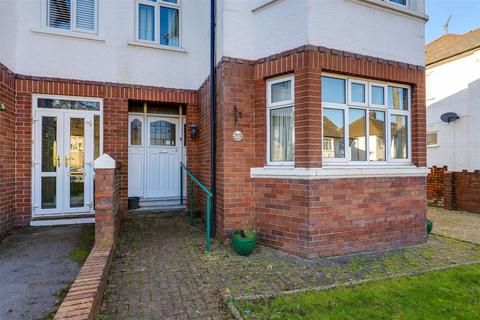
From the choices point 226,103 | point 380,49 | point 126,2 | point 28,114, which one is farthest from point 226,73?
point 28,114

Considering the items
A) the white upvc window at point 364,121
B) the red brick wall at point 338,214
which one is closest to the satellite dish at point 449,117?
the white upvc window at point 364,121

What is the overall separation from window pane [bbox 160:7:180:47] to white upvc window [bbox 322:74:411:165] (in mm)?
3749

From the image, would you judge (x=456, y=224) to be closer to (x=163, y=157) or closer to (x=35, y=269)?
(x=163, y=157)

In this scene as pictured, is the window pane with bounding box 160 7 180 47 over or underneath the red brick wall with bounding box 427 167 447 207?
over

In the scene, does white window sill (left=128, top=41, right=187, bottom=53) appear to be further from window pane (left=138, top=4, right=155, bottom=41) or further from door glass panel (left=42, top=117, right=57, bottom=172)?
door glass panel (left=42, top=117, right=57, bottom=172)

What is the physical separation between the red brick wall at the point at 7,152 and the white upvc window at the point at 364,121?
5359 mm

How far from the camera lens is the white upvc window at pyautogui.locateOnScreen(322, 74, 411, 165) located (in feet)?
14.8

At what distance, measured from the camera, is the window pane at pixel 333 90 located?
14.7ft

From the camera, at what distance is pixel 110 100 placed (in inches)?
230

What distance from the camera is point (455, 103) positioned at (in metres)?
9.15

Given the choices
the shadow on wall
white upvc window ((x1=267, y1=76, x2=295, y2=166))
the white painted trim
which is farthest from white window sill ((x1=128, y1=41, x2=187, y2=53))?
the shadow on wall

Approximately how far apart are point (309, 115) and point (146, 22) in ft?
14.5

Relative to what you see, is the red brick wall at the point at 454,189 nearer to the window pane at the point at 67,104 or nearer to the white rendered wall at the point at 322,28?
the white rendered wall at the point at 322,28

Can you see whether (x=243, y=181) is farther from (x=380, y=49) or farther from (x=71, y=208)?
(x=71, y=208)
